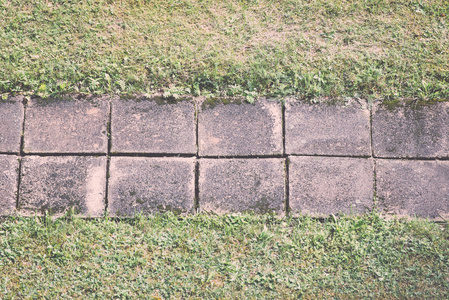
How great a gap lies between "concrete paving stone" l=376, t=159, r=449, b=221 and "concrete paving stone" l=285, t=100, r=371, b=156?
0.80 ft

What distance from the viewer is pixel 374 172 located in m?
3.12

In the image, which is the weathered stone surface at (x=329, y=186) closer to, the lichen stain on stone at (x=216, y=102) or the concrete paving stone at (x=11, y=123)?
the lichen stain on stone at (x=216, y=102)

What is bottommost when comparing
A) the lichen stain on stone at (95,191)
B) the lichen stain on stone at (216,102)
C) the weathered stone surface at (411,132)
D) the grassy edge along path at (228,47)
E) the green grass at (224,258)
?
the green grass at (224,258)

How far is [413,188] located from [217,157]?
157 centimetres

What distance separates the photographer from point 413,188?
122 inches

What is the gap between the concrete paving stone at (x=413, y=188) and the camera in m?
3.09

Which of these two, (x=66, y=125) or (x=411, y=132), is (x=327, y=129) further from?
(x=66, y=125)

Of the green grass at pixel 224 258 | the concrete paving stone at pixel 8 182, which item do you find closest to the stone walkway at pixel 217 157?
the concrete paving stone at pixel 8 182

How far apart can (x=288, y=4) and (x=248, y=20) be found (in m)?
0.39

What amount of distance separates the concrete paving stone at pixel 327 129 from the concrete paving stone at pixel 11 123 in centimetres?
212

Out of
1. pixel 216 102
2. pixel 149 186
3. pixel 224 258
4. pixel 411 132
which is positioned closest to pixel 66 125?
pixel 149 186

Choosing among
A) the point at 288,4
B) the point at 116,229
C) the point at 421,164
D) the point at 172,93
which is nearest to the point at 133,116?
Result: the point at 172,93

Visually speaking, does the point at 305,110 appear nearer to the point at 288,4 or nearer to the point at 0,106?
the point at 288,4

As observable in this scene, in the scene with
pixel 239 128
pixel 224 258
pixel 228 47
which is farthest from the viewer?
pixel 228 47
